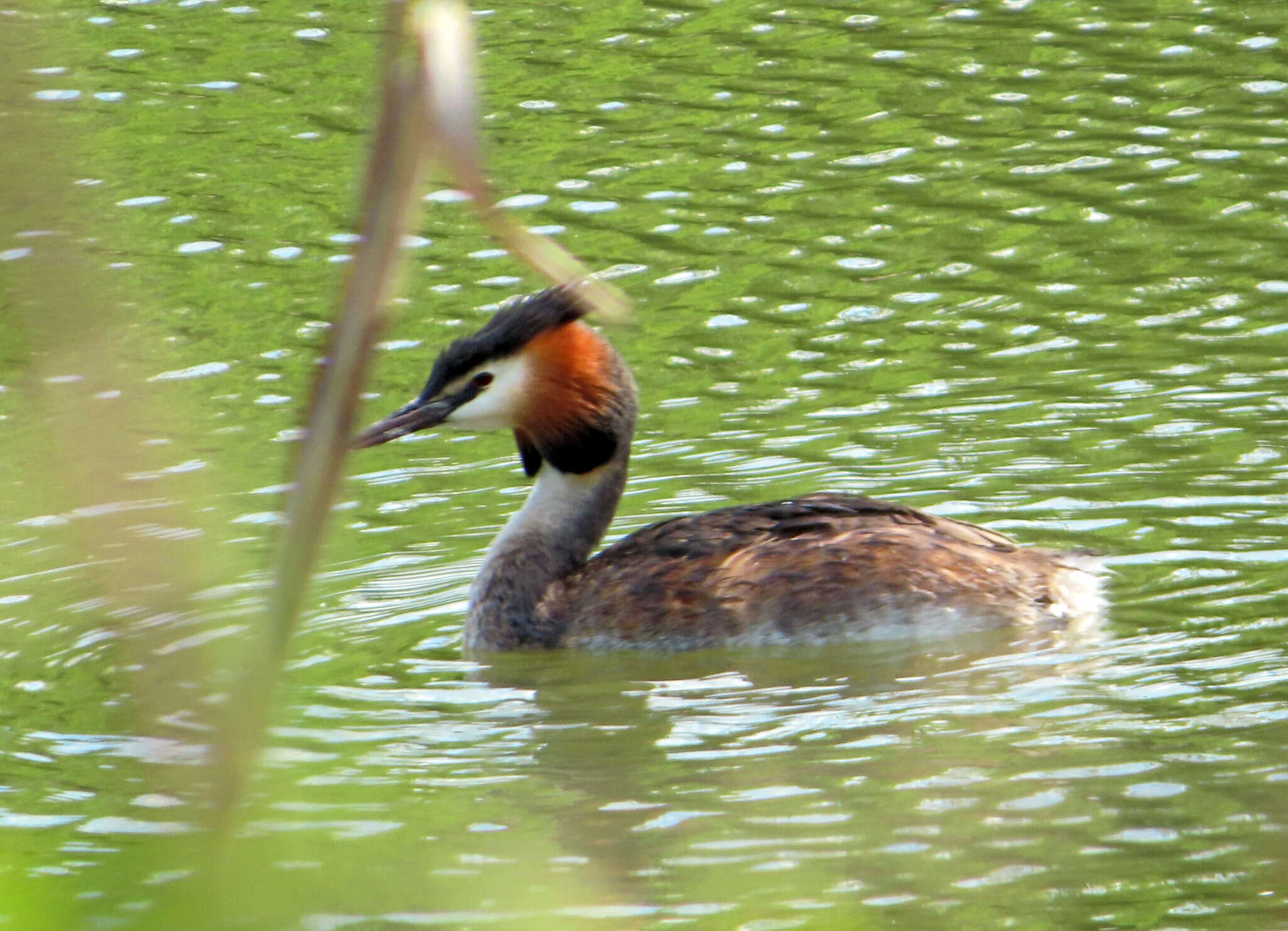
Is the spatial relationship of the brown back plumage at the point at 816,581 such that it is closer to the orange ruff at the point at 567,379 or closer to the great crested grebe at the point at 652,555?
the great crested grebe at the point at 652,555

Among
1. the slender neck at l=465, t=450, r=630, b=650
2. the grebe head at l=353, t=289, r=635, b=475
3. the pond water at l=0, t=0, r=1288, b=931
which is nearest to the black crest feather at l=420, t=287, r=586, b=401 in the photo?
the grebe head at l=353, t=289, r=635, b=475

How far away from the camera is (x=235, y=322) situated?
10344 mm

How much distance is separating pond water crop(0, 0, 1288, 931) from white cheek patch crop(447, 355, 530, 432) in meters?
0.70

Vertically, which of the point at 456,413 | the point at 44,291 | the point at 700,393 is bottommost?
the point at 700,393

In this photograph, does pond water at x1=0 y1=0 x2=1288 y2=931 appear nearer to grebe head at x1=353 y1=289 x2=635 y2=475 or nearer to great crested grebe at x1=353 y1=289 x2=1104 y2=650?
great crested grebe at x1=353 y1=289 x2=1104 y2=650

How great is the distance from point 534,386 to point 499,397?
13cm

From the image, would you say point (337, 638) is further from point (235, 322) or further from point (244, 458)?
point (235, 322)

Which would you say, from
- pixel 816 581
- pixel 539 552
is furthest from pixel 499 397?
pixel 816 581

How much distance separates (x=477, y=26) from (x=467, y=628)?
892 centimetres

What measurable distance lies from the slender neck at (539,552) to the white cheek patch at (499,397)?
1.08 feet

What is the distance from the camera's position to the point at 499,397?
23.6 feet

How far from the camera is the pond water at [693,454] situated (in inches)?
46.4

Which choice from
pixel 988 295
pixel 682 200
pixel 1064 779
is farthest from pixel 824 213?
pixel 1064 779

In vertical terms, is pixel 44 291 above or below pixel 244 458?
above
